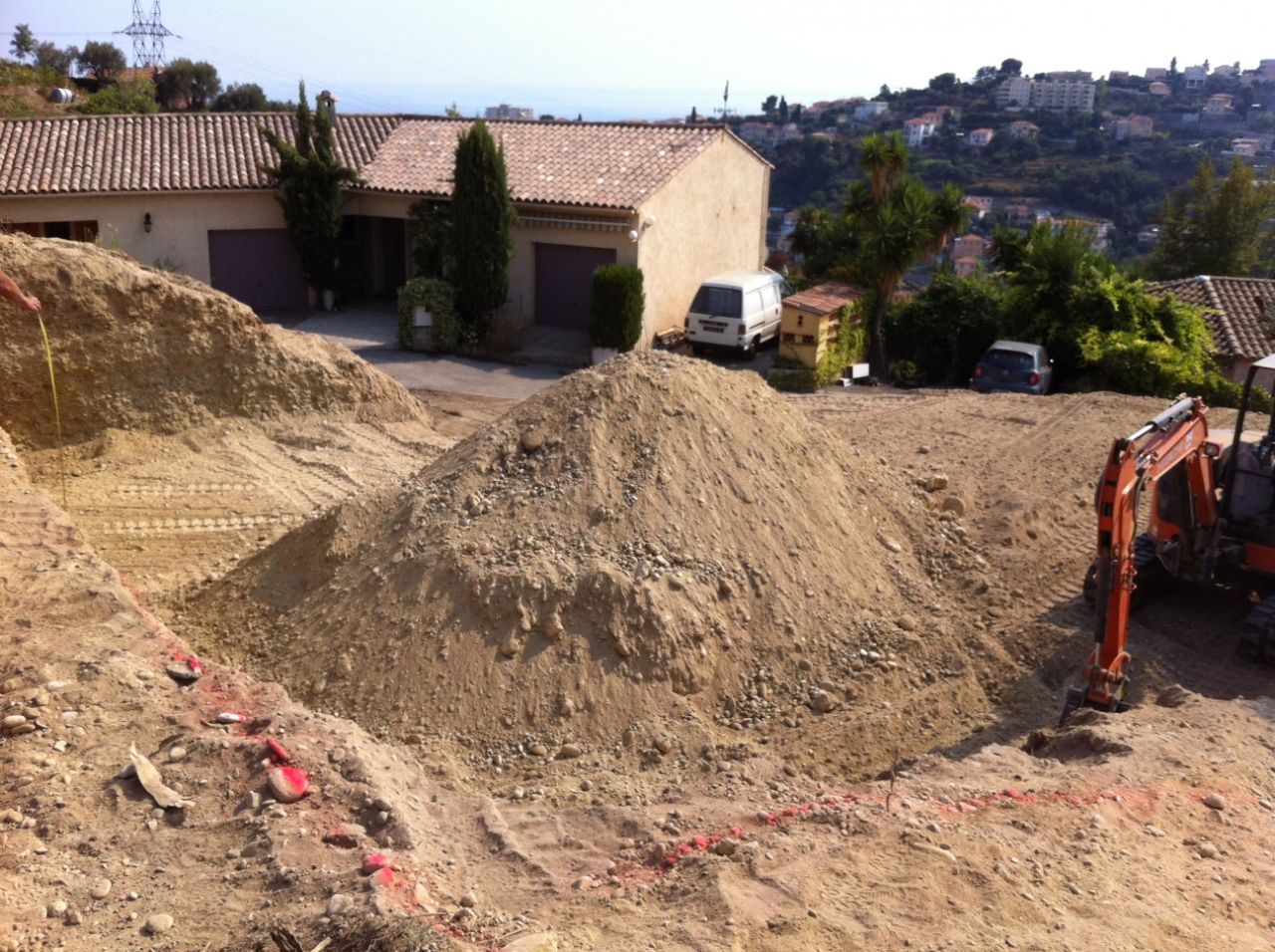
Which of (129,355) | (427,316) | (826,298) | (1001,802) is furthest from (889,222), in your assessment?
(1001,802)

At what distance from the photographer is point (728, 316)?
23125 mm

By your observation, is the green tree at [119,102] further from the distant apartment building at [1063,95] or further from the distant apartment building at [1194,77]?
the distant apartment building at [1194,77]

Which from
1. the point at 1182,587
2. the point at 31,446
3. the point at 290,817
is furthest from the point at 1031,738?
the point at 31,446

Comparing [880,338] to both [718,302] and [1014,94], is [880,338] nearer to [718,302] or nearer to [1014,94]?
[718,302]

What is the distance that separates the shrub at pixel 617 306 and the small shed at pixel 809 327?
2.81 metres

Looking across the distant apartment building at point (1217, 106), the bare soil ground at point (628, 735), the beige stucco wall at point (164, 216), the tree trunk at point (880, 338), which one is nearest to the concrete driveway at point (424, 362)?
the beige stucco wall at point (164, 216)

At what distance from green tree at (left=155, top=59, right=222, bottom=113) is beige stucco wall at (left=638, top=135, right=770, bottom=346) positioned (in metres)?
32.2

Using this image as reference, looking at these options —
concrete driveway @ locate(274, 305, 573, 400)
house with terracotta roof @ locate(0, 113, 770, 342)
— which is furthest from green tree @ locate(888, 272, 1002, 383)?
concrete driveway @ locate(274, 305, 573, 400)

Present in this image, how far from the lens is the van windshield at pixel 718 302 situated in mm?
23094

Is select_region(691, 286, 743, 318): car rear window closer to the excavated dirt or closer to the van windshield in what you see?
the van windshield

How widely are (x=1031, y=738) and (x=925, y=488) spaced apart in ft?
15.3

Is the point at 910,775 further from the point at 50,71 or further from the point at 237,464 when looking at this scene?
the point at 50,71

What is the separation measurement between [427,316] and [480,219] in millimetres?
2137

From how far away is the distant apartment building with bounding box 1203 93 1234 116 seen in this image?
98.2m
